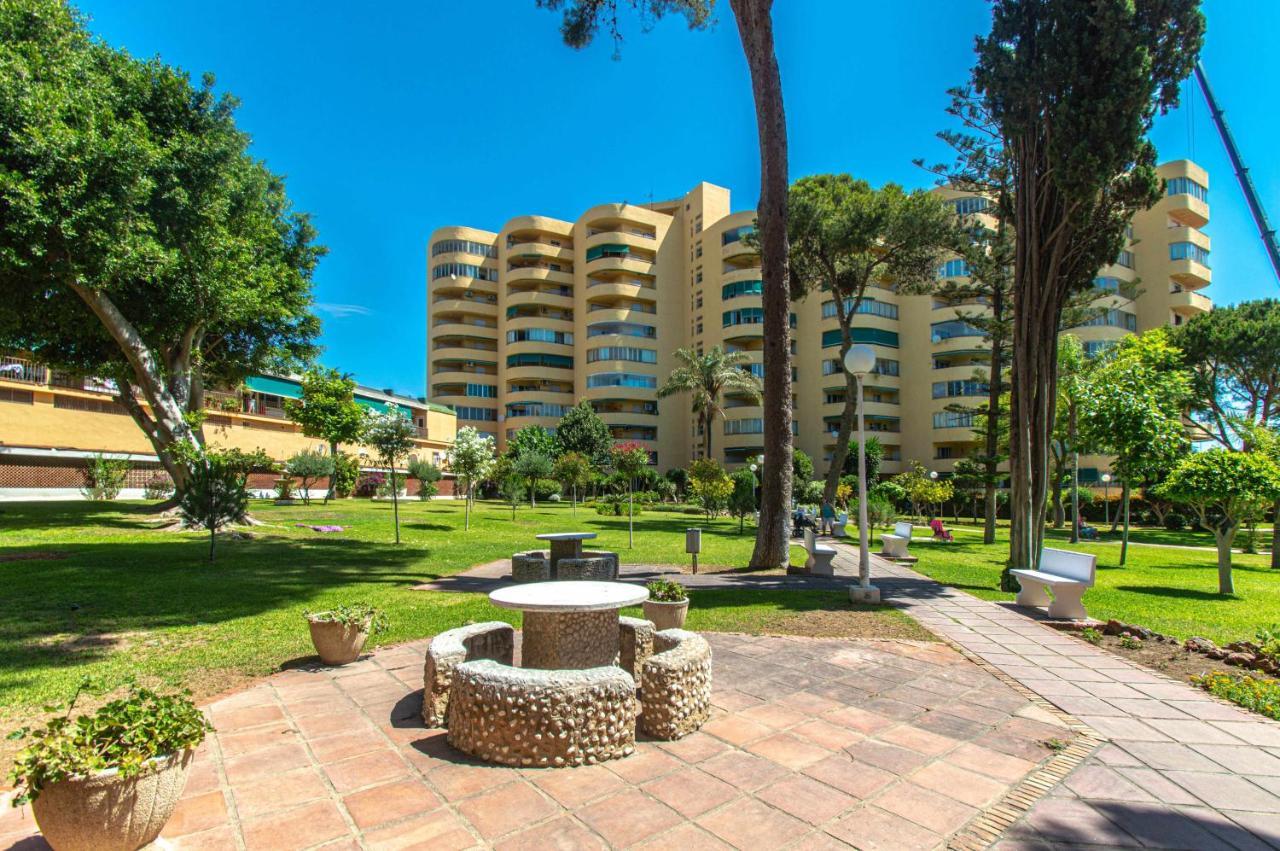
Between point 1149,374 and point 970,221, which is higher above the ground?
point 970,221

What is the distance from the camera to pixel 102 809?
251cm

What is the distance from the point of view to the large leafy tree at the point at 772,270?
1242 centimetres

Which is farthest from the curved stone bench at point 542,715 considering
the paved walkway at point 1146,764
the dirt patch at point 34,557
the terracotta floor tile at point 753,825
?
the dirt patch at point 34,557

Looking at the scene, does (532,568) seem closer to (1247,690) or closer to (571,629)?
(571,629)

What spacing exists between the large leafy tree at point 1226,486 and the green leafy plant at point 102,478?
34.5 meters

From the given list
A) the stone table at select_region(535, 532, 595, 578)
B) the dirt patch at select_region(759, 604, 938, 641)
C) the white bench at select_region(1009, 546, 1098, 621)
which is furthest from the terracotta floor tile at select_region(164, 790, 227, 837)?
the white bench at select_region(1009, 546, 1098, 621)

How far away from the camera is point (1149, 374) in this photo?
15.4 metres

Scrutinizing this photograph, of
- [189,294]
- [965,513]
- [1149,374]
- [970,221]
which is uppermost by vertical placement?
[970,221]

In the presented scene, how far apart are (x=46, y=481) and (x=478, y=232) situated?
1662 inches

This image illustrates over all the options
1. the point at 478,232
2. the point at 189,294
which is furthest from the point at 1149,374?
the point at 478,232

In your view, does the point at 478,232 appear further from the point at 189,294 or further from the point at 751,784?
the point at 751,784

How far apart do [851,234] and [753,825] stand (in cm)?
2299

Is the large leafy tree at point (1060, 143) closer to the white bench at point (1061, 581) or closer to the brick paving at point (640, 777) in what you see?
the white bench at point (1061, 581)

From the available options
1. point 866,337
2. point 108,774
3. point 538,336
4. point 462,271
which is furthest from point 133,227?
point 462,271
